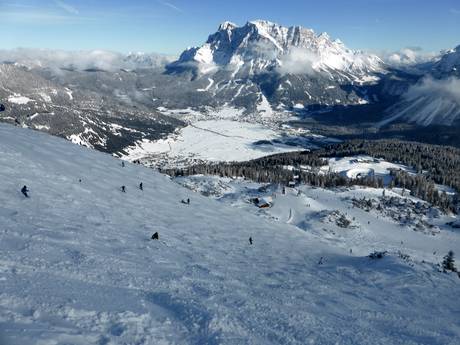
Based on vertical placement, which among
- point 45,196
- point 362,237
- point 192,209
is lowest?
point 362,237

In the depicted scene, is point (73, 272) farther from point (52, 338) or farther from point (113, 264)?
point (52, 338)

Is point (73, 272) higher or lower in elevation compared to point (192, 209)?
higher

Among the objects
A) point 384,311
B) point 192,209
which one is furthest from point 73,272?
point 192,209

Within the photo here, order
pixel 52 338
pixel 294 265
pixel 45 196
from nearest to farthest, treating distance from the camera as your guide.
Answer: pixel 52 338, pixel 294 265, pixel 45 196

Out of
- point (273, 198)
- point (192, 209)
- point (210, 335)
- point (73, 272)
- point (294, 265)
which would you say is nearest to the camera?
point (210, 335)

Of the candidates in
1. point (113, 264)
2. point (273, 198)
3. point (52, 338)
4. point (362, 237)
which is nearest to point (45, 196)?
point (113, 264)

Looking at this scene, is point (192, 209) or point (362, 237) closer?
point (192, 209)

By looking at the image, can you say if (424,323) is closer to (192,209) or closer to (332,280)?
(332,280)
